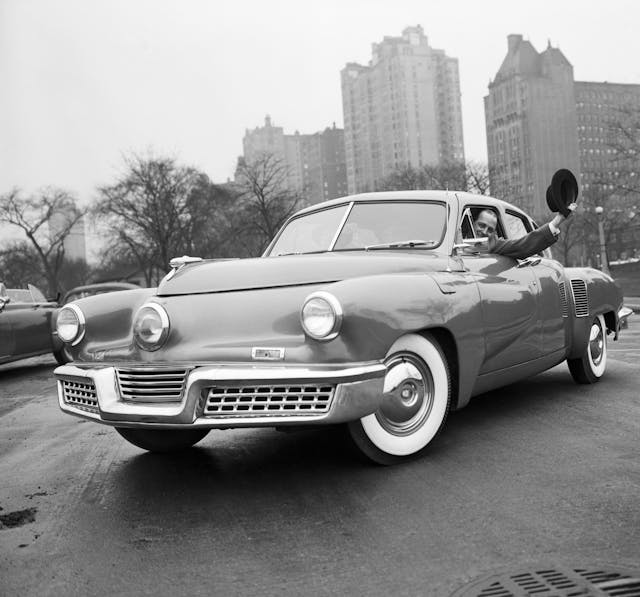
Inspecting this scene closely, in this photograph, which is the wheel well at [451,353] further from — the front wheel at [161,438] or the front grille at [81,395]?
the front grille at [81,395]

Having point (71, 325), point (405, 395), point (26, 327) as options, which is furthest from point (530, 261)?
point (26, 327)

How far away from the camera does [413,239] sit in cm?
471

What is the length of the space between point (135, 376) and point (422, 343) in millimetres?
1475

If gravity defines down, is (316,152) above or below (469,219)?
above

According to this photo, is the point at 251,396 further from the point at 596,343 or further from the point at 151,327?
the point at 596,343

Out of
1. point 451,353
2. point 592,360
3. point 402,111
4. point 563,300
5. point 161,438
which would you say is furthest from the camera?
point 402,111

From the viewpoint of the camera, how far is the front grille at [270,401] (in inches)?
133

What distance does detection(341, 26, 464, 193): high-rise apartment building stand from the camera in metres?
128

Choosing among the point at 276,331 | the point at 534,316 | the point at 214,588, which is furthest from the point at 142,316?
the point at 534,316

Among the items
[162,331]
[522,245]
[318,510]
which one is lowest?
[318,510]

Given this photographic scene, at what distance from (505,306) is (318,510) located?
2.04 meters

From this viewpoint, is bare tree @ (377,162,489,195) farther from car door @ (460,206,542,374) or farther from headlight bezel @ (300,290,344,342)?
headlight bezel @ (300,290,344,342)

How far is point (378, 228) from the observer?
4805mm

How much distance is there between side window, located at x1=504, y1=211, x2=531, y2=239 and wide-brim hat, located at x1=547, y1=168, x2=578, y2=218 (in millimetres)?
441
